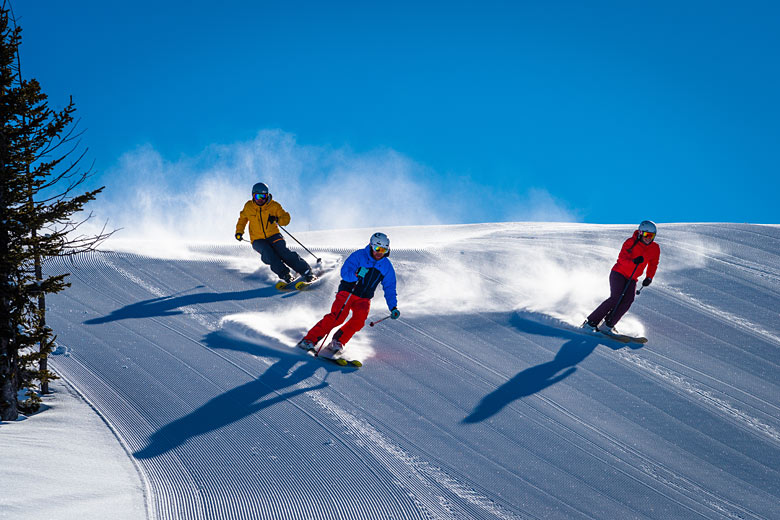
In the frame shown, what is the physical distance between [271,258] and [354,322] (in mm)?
3688

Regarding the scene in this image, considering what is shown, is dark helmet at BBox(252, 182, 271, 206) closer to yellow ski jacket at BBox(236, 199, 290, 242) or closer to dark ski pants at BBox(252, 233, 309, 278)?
yellow ski jacket at BBox(236, 199, 290, 242)

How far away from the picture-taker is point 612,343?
29.2 ft

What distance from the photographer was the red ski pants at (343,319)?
7715mm

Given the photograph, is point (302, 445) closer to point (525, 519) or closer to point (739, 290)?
point (525, 519)

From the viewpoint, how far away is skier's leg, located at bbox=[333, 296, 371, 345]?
25.4 ft

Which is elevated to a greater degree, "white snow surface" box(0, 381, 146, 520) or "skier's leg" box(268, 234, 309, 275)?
"skier's leg" box(268, 234, 309, 275)

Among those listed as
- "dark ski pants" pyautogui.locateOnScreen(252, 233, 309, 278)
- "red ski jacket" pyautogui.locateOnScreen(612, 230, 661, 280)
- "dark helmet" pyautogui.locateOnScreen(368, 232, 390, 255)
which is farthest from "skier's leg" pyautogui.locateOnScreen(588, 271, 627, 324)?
"dark ski pants" pyautogui.locateOnScreen(252, 233, 309, 278)

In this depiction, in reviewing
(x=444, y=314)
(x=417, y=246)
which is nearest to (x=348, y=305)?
(x=444, y=314)

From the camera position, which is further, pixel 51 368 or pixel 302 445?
pixel 51 368

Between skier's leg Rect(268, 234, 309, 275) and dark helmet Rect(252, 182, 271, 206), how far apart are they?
662 mm

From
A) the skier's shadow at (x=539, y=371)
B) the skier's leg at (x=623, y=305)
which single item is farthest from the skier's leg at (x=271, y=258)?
the skier's leg at (x=623, y=305)

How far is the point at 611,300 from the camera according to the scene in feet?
29.7

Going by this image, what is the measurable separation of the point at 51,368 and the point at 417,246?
873cm

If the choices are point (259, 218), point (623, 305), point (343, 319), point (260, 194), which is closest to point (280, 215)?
point (259, 218)
